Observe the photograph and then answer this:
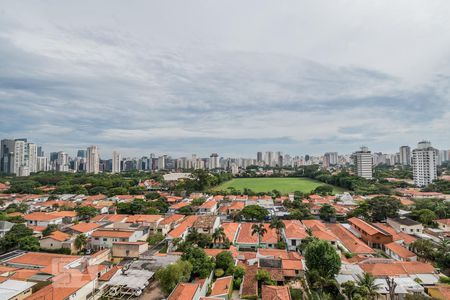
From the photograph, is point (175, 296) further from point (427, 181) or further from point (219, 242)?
point (427, 181)

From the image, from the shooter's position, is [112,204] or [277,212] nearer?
[277,212]

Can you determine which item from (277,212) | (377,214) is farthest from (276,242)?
(377,214)

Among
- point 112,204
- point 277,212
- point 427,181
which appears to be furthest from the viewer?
point 427,181

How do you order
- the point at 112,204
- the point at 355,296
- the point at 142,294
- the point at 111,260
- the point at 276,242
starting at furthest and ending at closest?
the point at 112,204 → the point at 276,242 → the point at 111,260 → the point at 142,294 → the point at 355,296

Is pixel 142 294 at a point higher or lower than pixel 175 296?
lower

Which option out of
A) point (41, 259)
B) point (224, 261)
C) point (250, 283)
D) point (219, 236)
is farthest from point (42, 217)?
point (250, 283)

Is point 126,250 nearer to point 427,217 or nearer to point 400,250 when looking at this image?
point 400,250

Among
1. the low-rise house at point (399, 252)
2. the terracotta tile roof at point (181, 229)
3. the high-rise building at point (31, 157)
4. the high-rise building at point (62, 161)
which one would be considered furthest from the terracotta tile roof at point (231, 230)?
the high-rise building at point (62, 161)
